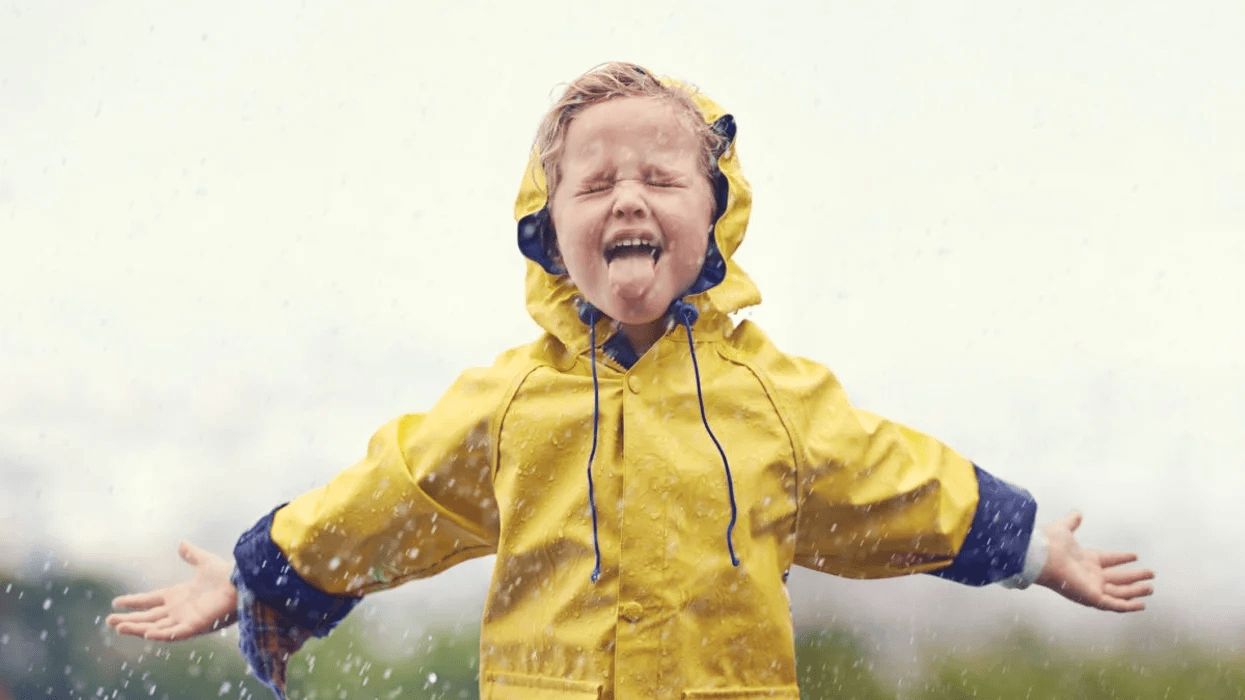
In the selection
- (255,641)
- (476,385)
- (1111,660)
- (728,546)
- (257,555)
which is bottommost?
(1111,660)

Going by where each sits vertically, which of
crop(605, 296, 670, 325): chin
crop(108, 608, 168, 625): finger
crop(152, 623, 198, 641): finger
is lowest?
crop(152, 623, 198, 641): finger

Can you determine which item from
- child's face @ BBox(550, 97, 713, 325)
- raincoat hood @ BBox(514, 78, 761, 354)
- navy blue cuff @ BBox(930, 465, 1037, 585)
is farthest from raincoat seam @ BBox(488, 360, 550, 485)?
navy blue cuff @ BBox(930, 465, 1037, 585)

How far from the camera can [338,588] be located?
2830 mm

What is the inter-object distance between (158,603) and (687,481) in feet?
4.48

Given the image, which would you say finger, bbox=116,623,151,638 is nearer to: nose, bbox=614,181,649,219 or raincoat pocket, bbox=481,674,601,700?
raincoat pocket, bbox=481,674,601,700

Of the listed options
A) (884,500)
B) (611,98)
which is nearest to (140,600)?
(611,98)

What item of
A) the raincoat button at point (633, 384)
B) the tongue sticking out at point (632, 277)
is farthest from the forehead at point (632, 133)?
the raincoat button at point (633, 384)

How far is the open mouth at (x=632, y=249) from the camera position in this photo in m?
2.59

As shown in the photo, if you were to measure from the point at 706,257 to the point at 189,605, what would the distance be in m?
1.50

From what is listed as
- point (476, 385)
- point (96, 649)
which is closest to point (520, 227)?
point (476, 385)

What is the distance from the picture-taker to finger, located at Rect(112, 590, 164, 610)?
9.37 feet

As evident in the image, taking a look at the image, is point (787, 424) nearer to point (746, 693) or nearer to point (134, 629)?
point (746, 693)

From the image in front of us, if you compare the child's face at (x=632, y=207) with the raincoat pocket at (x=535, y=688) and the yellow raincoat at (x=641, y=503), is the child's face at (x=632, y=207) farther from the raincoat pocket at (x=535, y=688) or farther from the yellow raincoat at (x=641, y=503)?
the raincoat pocket at (x=535, y=688)

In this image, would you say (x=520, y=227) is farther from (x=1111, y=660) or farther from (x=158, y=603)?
(x=1111, y=660)
